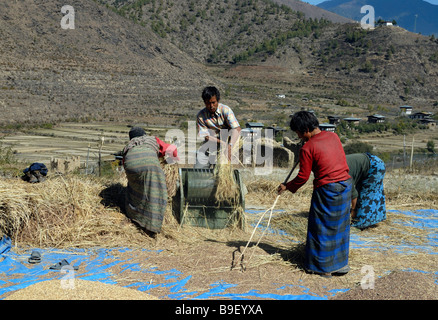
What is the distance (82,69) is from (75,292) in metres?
49.6

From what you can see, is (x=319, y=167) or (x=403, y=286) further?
(x=319, y=167)

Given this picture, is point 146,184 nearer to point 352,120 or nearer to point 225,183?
point 225,183

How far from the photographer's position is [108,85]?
4934 cm

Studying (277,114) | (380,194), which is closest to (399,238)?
(380,194)

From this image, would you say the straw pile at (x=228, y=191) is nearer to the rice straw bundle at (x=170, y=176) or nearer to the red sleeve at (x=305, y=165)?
the rice straw bundle at (x=170, y=176)

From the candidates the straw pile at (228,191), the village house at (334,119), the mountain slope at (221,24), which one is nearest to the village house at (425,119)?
the village house at (334,119)

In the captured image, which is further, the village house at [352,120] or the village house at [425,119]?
the village house at [425,119]

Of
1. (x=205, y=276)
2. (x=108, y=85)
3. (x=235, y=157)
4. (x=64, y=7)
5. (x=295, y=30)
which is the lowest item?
(x=205, y=276)

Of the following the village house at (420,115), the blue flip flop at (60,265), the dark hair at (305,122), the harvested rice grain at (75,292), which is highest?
the village house at (420,115)

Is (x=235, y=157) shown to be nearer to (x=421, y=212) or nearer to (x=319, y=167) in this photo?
(x=319, y=167)

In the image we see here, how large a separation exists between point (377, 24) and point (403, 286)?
97505 millimetres

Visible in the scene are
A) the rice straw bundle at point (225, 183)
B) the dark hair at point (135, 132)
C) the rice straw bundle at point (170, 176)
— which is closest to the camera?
the dark hair at point (135, 132)

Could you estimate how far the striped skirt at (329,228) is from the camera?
12.6ft

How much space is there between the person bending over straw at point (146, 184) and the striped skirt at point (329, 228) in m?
1.64
